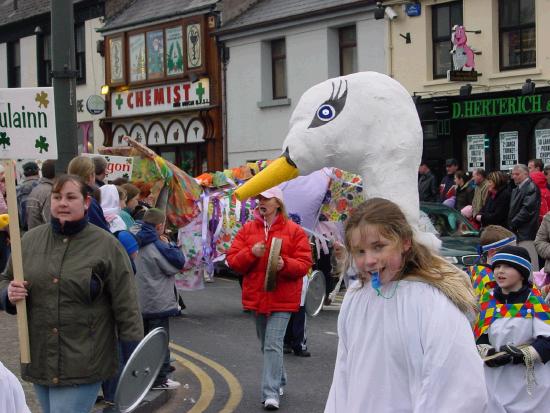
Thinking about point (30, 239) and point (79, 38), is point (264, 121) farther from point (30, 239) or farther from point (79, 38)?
point (30, 239)

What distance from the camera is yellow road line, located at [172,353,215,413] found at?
27.0ft

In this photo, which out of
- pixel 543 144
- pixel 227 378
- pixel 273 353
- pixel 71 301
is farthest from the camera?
pixel 543 144

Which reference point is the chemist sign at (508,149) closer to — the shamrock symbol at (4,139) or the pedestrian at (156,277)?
the pedestrian at (156,277)

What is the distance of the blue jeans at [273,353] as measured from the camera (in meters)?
7.89

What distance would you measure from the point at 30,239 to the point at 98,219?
1568mm

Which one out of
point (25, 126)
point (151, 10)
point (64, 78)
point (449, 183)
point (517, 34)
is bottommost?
point (449, 183)

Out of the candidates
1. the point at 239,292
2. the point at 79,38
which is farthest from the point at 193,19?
the point at 239,292

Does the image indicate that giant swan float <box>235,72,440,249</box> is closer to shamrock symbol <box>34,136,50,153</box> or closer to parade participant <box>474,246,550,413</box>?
parade participant <box>474,246,550,413</box>

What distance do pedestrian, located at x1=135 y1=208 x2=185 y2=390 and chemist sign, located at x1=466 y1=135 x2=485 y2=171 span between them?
1408 centimetres

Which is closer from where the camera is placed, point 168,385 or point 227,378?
point 168,385

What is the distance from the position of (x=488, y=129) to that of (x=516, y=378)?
55.1 ft

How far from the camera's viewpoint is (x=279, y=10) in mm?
26000

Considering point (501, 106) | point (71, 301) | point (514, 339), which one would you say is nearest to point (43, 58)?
point (501, 106)

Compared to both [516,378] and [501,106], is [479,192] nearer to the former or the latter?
[501,106]
